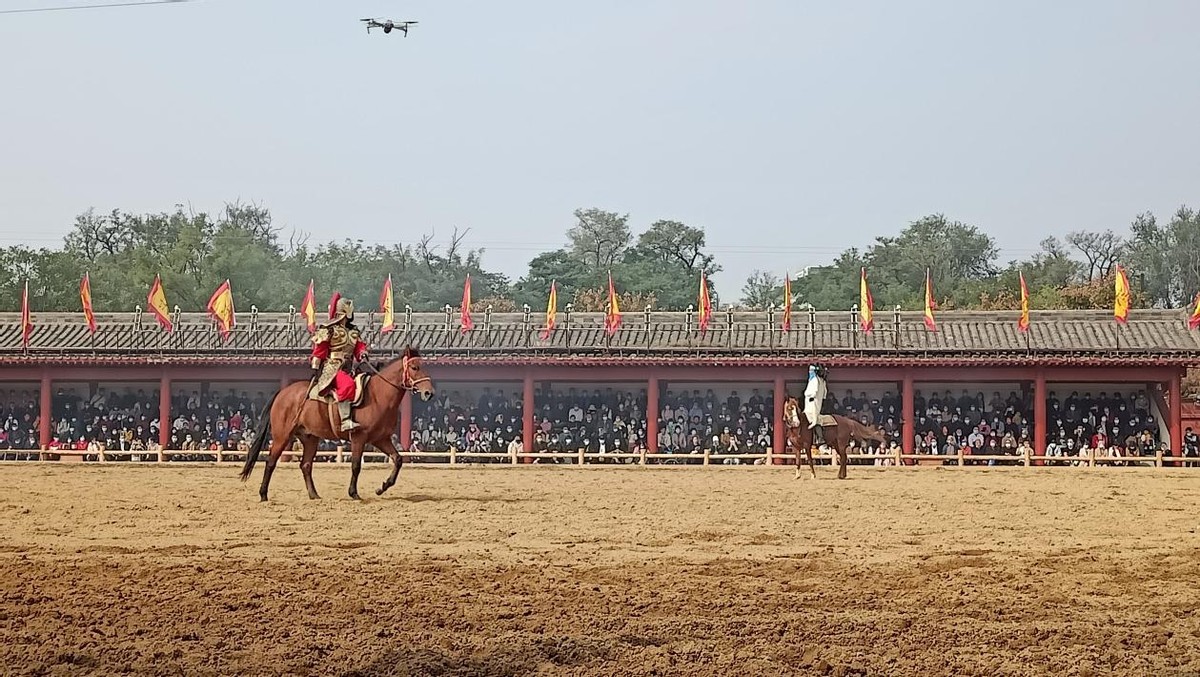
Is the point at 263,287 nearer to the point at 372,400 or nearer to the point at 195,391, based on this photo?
the point at 195,391

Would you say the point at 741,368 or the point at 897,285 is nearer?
the point at 741,368

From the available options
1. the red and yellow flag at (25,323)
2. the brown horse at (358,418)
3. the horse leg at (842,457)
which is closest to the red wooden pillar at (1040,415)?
the horse leg at (842,457)

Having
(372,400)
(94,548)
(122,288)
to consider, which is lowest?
(94,548)

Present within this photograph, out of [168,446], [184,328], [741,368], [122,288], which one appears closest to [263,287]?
[122,288]

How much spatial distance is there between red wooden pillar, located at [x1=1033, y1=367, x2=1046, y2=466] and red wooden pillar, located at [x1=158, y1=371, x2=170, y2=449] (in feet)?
67.9

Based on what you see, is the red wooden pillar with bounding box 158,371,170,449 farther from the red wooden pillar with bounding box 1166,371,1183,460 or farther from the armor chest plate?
the red wooden pillar with bounding box 1166,371,1183,460

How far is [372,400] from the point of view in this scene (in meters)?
16.7

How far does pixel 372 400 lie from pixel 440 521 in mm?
3325

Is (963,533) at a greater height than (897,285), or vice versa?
(897,285)

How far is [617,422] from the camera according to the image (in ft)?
104

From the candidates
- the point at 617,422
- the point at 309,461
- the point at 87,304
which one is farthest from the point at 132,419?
the point at 309,461

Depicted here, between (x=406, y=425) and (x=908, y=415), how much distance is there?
473 inches

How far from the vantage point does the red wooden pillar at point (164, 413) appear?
1250 inches

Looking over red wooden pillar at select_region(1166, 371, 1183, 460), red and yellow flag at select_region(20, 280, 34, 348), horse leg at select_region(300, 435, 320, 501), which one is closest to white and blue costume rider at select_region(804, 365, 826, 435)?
horse leg at select_region(300, 435, 320, 501)
